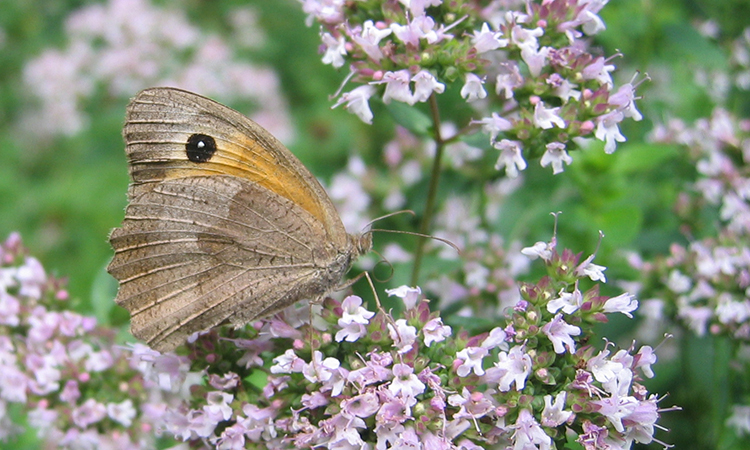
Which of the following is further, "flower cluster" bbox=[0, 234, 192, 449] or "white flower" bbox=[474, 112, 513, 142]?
"flower cluster" bbox=[0, 234, 192, 449]

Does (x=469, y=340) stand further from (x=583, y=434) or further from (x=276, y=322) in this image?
(x=276, y=322)

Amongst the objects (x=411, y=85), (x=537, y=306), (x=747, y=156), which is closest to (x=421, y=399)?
(x=537, y=306)

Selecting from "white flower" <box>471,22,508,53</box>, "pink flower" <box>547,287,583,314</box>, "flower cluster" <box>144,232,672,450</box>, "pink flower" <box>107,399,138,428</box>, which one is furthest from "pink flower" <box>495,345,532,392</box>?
"pink flower" <box>107,399,138,428</box>

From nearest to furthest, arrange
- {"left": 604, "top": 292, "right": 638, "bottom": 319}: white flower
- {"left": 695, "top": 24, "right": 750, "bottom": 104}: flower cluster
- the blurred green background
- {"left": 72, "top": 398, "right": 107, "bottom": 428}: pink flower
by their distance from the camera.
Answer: {"left": 604, "top": 292, "right": 638, "bottom": 319}: white flower → {"left": 72, "top": 398, "right": 107, "bottom": 428}: pink flower → the blurred green background → {"left": 695, "top": 24, "right": 750, "bottom": 104}: flower cluster

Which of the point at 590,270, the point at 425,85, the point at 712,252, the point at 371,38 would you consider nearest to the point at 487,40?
the point at 425,85

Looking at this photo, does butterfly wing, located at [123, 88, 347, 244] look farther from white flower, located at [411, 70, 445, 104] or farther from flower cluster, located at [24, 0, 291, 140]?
flower cluster, located at [24, 0, 291, 140]

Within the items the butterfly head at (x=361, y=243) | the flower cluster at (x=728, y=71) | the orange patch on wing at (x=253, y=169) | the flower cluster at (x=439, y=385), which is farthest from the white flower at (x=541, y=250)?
the flower cluster at (x=728, y=71)

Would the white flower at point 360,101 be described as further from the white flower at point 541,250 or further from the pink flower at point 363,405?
the pink flower at point 363,405

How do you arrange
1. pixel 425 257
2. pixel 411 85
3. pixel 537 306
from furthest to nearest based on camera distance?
pixel 425 257 → pixel 411 85 → pixel 537 306
